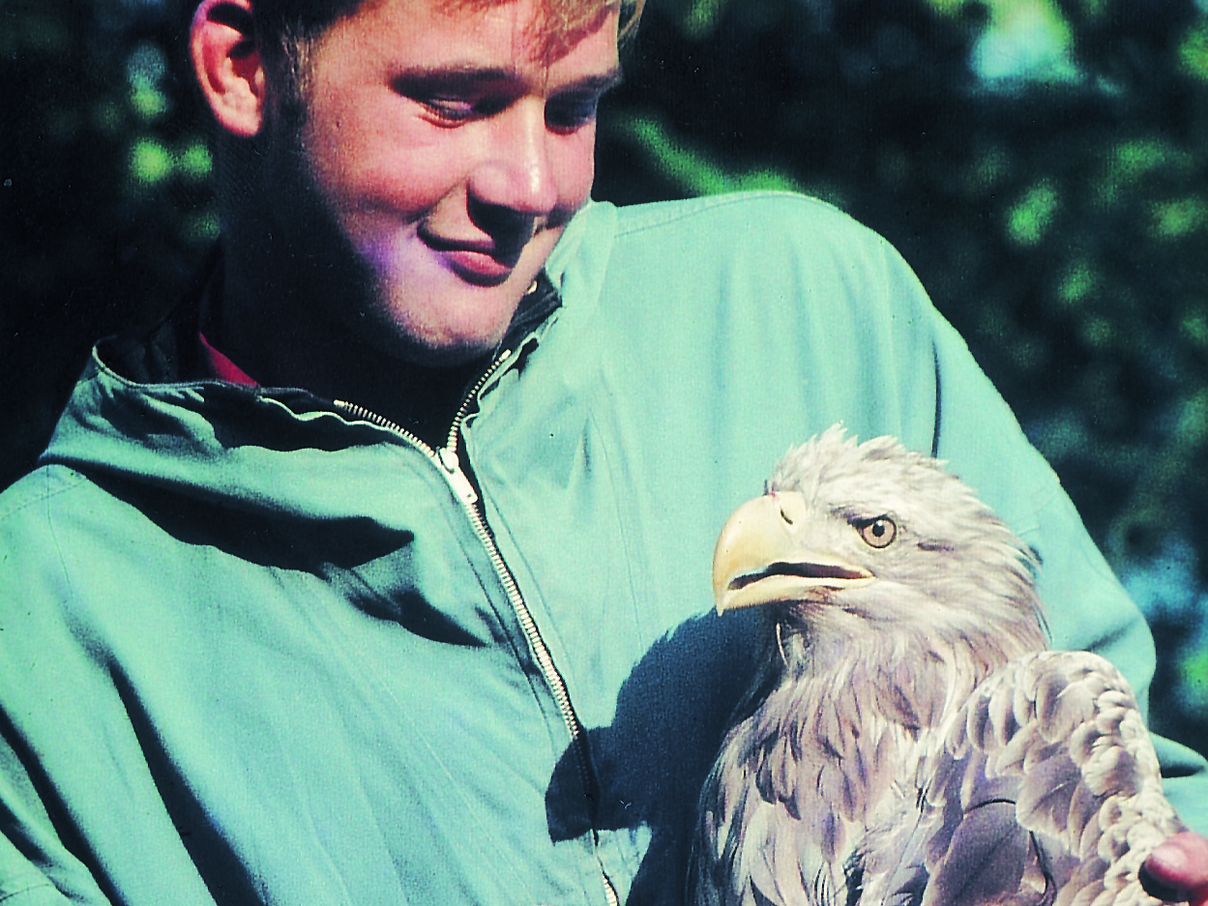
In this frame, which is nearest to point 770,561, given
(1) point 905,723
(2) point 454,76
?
(1) point 905,723

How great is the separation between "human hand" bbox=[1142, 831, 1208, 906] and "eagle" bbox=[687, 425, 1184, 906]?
16 mm

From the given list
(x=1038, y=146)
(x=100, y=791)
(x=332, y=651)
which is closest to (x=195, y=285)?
(x=332, y=651)

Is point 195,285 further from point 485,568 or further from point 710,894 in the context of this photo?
point 710,894

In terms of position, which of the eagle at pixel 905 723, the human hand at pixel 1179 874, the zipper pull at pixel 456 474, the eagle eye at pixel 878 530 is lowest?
the human hand at pixel 1179 874

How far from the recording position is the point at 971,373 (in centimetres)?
158

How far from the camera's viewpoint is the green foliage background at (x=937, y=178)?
154 centimetres

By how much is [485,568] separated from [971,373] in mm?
657

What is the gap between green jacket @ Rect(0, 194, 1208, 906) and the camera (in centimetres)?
137

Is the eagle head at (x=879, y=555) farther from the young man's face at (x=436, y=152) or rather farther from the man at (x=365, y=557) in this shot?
the young man's face at (x=436, y=152)

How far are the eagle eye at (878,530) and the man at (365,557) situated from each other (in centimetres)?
14

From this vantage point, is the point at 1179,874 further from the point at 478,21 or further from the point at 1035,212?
the point at 478,21

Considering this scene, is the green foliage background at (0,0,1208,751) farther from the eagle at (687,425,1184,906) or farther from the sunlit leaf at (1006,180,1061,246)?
the eagle at (687,425,1184,906)

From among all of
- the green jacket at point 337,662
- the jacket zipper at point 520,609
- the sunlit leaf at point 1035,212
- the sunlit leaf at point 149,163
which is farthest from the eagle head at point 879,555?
the sunlit leaf at point 149,163

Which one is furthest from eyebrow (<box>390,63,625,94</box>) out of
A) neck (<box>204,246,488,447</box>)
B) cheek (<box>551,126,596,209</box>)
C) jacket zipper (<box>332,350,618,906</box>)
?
jacket zipper (<box>332,350,618,906</box>)
